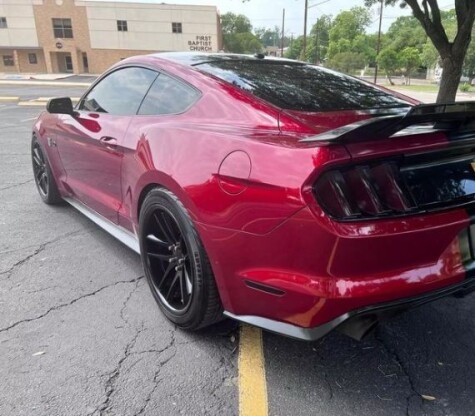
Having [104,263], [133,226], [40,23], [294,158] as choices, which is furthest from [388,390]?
[40,23]

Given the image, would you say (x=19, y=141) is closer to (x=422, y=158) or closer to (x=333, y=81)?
(x=333, y=81)

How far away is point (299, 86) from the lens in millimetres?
2756

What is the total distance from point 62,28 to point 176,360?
56112 millimetres

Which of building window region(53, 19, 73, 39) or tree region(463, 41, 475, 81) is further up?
building window region(53, 19, 73, 39)

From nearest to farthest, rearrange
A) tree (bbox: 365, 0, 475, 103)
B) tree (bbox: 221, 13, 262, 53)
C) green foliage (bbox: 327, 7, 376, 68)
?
tree (bbox: 365, 0, 475, 103), green foliage (bbox: 327, 7, 376, 68), tree (bbox: 221, 13, 262, 53)

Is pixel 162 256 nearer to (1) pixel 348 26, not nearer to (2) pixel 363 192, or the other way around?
(2) pixel 363 192

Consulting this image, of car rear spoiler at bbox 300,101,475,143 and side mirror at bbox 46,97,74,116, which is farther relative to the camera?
side mirror at bbox 46,97,74,116

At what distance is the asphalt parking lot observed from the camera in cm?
210

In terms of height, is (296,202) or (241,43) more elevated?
(241,43)

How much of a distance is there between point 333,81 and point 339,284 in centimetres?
173

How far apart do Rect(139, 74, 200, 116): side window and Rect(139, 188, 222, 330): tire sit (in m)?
0.55

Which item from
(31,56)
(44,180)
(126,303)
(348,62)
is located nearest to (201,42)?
(31,56)

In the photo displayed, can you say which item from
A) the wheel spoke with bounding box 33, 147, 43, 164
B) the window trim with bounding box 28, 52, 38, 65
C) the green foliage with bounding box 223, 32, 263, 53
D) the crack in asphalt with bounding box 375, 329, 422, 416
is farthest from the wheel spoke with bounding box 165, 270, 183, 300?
the green foliage with bounding box 223, 32, 263, 53

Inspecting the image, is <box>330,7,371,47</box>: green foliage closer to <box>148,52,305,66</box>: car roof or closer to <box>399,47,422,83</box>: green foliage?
<box>399,47,422,83</box>: green foliage
